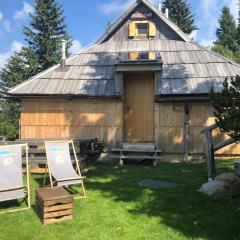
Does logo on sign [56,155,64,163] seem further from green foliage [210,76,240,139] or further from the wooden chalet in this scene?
the wooden chalet

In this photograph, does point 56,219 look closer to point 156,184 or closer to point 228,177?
point 156,184

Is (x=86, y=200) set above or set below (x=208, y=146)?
below

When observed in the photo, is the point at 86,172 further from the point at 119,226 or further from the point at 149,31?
the point at 149,31

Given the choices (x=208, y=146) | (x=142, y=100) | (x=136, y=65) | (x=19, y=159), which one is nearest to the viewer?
(x=19, y=159)

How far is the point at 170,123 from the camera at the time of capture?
14500mm

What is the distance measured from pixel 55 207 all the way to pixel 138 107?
30.3 feet

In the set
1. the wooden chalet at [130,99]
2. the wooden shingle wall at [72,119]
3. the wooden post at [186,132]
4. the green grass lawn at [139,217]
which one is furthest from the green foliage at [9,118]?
the green grass lawn at [139,217]

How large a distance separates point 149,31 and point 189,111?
229 inches

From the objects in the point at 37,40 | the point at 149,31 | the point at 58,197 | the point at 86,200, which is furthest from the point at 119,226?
the point at 37,40

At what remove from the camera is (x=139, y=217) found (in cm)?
695

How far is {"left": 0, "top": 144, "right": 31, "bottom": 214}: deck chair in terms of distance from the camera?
741 cm

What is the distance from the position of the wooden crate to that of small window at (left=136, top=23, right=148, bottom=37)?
1302 centimetres

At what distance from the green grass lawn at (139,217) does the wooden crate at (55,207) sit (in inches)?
6.7

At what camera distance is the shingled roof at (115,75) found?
576 inches
